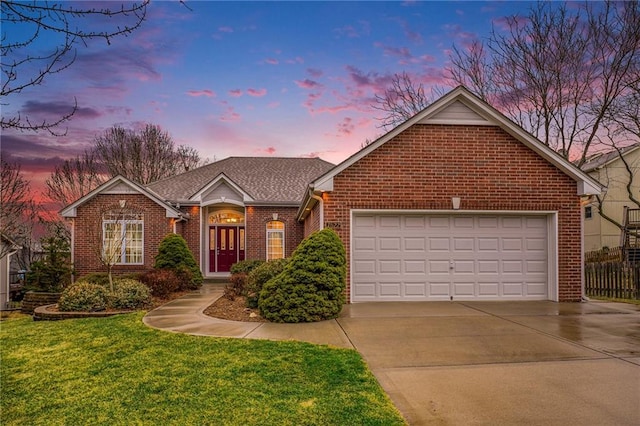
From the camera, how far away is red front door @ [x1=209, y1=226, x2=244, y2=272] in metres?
21.6

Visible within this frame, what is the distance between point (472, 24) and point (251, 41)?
11314 millimetres

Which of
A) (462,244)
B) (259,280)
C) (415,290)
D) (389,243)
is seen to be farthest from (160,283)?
(462,244)

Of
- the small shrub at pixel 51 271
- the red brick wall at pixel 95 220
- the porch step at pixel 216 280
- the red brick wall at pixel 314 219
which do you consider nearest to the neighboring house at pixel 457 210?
the red brick wall at pixel 314 219

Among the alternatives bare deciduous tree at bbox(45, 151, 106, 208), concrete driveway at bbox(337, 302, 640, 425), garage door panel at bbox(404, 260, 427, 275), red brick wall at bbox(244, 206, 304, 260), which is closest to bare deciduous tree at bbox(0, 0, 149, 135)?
concrete driveway at bbox(337, 302, 640, 425)

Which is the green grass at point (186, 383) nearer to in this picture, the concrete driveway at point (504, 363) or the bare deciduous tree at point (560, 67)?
the concrete driveway at point (504, 363)

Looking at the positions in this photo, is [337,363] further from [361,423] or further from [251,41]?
[251,41]

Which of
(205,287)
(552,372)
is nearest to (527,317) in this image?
(552,372)

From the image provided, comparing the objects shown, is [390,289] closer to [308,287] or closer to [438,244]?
[438,244]

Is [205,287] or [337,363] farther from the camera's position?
[205,287]

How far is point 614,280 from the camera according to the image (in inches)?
597

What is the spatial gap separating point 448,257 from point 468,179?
2.28m

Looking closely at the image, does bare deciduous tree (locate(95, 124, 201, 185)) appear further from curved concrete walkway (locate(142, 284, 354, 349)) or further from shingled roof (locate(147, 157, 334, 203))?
curved concrete walkway (locate(142, 284, 354, 349))

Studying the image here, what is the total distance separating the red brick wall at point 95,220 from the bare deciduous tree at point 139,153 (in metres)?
16.1

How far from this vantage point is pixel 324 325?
9102 millimetres
